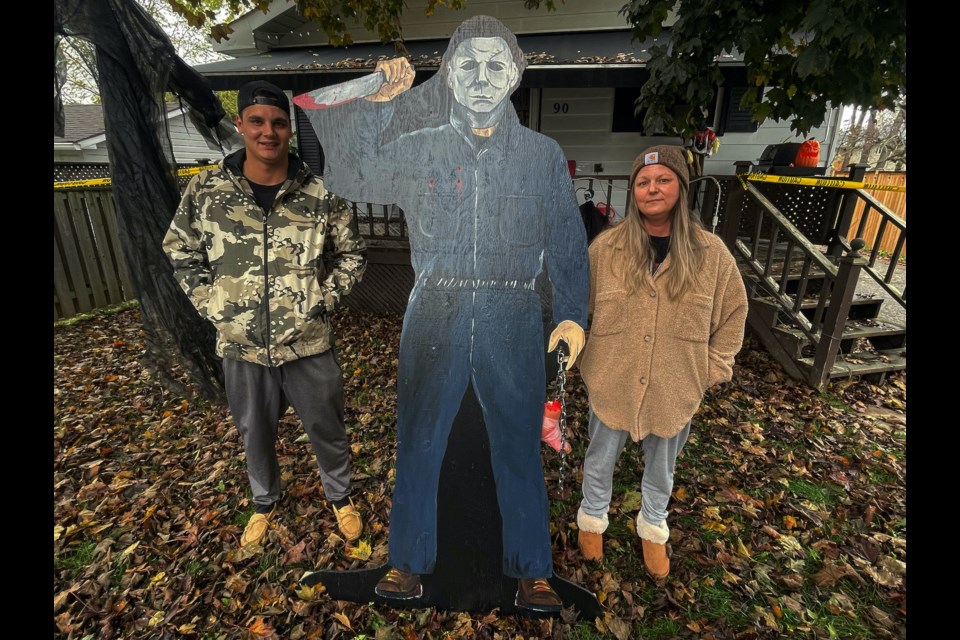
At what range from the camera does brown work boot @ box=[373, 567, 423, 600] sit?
6.80 ft

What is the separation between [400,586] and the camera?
2072mm

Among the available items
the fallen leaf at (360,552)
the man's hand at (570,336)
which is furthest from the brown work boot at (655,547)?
the fallen leaf at (360,552)

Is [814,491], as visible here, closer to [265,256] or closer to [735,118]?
[265,256]

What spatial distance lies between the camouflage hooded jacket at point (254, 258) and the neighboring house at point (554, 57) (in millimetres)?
5130

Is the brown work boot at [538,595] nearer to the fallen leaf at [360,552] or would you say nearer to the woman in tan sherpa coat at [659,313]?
the woman in tan sherpa coat at [659,313]

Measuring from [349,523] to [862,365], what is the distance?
532 centimetres

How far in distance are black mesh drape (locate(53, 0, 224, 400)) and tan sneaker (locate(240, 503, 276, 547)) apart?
1.52 metres

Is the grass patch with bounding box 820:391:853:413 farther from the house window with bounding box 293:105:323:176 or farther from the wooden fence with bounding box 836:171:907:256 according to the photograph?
the wooden fence with bounding box 836:171:907:256

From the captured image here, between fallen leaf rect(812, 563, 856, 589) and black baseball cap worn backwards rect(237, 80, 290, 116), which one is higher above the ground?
black baseball cap worn backwards rect(237, 80, 290, 116)

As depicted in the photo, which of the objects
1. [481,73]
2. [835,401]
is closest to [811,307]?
[835,401]

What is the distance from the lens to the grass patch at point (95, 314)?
580cm

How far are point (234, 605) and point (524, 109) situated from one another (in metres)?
8.52

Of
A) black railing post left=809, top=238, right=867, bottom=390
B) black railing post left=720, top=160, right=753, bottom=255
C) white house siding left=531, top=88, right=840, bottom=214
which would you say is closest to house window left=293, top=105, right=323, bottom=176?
white house siding left=531, top=88, right=840, bottom=214
